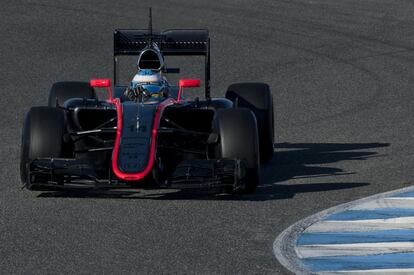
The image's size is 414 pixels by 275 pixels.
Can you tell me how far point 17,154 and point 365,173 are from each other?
373 centimetres

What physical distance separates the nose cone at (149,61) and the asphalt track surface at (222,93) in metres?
1.54

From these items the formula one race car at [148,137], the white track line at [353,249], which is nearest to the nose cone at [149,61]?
the formula one race car at [148,137]

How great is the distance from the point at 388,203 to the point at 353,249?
182 cm

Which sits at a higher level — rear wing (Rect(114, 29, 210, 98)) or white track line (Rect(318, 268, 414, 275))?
rear wing (Rect(114, 29, 210, 98))

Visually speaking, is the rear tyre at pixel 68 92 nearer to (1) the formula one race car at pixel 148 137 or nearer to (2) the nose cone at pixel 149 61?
(1) the formula one race car at pixel 148 137

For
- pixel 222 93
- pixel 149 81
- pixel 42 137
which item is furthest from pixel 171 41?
pixel 222 93

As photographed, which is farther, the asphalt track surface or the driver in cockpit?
the driver in cockpit

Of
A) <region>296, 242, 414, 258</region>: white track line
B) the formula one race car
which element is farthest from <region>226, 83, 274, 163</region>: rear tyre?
<region>296, 242, 414, 258</region>: white track line

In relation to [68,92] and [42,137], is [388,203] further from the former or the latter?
[68,92]

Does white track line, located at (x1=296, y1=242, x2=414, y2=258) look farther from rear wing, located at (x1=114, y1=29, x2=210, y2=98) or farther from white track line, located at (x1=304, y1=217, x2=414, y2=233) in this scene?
rear wing, located at (x1=114, y1=29, x2=210, y2=98)

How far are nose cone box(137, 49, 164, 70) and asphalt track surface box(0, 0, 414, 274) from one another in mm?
Answer: 1535

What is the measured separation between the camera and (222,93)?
1861 centimetres

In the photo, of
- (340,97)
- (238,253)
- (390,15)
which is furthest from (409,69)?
(238,253)

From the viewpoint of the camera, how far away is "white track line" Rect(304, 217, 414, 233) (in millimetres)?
10938
